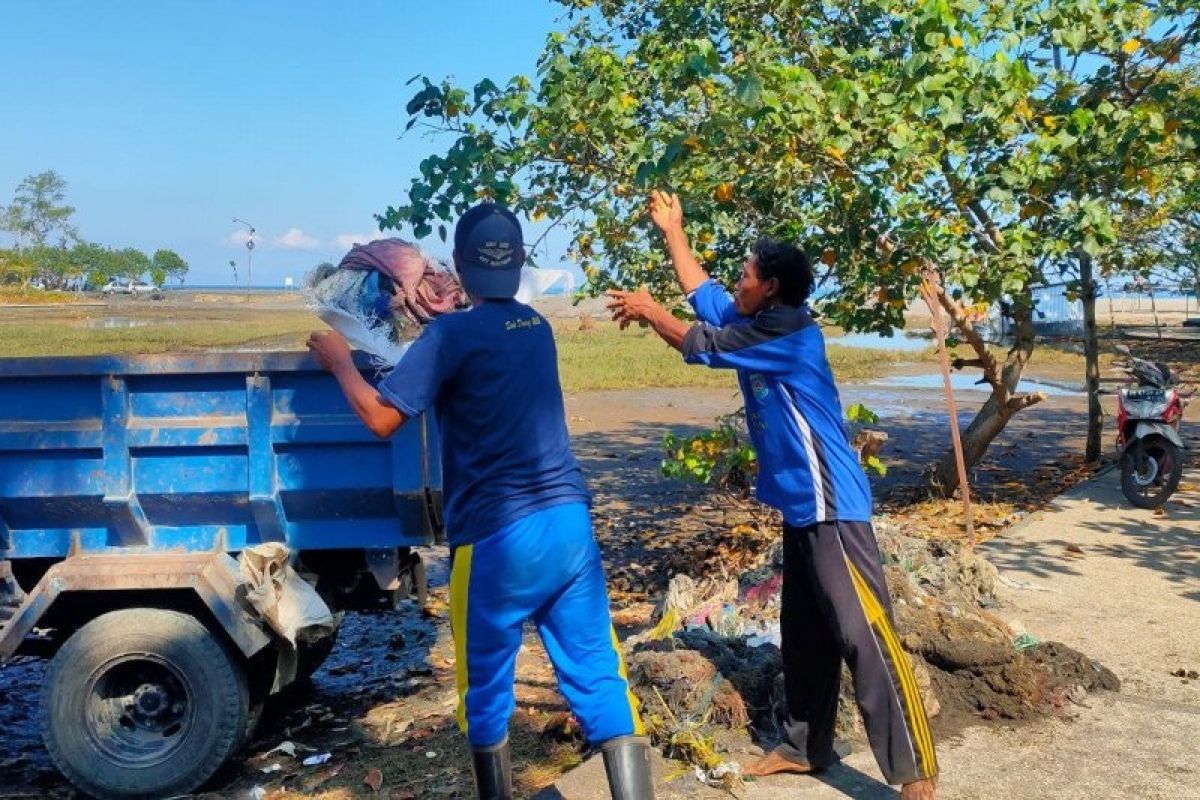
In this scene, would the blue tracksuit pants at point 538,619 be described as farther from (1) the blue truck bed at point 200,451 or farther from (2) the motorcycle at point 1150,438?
(2) the motorcycle at point 1150,438

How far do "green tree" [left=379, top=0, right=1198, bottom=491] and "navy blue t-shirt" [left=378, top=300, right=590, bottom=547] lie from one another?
231cm

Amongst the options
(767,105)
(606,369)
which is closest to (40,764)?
(767,105)

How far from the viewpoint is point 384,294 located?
4387mm

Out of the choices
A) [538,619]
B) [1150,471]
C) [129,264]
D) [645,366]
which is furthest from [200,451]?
[129,264]

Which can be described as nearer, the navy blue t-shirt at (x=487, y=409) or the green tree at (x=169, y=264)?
the navy blue t-shirt at (x=487, y=409)

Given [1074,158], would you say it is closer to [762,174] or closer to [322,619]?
[762,174]

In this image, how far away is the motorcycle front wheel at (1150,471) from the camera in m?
8.46

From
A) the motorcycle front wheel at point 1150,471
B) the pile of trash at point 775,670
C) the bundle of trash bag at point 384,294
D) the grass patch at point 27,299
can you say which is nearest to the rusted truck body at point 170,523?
the bundle of trash bag at point 384,294

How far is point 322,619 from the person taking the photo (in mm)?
4723

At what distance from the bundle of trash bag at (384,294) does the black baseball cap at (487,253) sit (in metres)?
0.77

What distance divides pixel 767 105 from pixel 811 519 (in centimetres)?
244

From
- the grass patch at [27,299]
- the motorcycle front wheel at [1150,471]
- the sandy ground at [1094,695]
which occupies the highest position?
the grass patch at [27,299]

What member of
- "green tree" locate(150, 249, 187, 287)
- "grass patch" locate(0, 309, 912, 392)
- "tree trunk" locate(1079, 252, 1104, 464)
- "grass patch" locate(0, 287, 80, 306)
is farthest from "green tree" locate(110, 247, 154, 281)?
"tree trunk" locate(1079, 252, 1104, 464)

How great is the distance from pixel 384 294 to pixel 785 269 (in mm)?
1547
